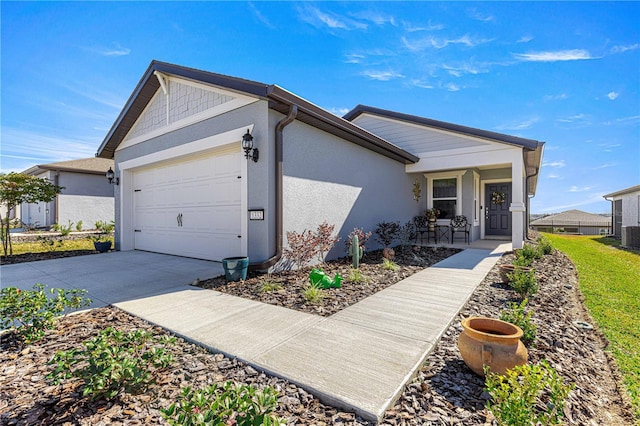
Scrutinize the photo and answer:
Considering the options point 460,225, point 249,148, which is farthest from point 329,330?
point 460,225

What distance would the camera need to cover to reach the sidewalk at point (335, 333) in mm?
2021

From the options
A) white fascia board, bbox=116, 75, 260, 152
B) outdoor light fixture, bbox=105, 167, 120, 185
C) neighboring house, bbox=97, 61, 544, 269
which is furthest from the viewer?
outdoor light fixture, bbox=105, 167, 120, 185

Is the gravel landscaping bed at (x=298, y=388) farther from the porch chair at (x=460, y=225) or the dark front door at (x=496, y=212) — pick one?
the dark front door at (x=496, y=212)

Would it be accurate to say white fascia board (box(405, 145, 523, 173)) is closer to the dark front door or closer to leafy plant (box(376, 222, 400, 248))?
leafy plant (box(376, 222, 400, 248))

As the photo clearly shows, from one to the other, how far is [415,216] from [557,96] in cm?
574

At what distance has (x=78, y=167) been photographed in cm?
1535

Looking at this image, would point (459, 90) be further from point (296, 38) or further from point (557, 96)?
point (296, 38)

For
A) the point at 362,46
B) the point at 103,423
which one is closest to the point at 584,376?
the point at 103,423

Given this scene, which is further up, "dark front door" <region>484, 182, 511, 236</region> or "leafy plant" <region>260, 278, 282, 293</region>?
"dark front door" <region>484, 182, 511, 236</region>

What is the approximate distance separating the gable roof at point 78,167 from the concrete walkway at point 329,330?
1323 cm

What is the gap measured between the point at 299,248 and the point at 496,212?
10522mm

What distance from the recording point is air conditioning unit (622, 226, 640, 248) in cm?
1170

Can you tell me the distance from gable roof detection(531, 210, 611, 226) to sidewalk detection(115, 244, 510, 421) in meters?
26.9

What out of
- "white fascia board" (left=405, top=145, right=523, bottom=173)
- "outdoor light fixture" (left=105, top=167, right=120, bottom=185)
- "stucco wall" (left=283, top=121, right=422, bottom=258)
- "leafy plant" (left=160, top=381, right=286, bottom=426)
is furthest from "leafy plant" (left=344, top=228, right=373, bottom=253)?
"outdoor light fixture" (left=105, top=167, right=120, bottom=185)
